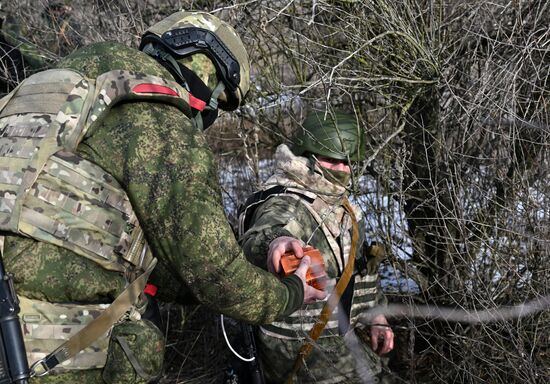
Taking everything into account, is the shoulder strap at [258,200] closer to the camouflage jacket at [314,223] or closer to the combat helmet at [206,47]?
the camouflage jacket at [314,223]

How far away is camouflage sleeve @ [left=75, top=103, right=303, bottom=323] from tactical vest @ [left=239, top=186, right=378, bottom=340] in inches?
54.9

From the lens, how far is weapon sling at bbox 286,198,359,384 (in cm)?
384

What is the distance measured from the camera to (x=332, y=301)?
3.92m

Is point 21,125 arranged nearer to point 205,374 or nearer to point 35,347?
point 35,347

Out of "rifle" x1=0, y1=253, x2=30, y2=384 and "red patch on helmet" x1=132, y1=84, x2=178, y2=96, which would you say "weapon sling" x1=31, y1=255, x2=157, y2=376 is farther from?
"red patch on helmet" x1=132, y1=84, x2=178, y2=96

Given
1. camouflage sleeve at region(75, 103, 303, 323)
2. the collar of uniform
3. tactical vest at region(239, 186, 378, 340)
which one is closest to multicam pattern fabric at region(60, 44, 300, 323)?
camouflage sleeve at region(75, 103, 303, 323)

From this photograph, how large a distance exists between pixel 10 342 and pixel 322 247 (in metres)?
1.94

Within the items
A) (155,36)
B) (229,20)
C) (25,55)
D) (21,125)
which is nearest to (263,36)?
(229,20)

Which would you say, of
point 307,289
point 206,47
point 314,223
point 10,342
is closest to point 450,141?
point 314,223

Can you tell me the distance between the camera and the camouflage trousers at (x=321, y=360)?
13.0ft

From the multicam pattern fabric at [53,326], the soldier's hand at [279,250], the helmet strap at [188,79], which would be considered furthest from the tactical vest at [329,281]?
the multicam pattern fabric at [53,326]

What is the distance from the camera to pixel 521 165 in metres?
4.12

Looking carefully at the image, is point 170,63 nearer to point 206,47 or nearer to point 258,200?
point 206,47

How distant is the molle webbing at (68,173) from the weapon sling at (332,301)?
1.48 meters
